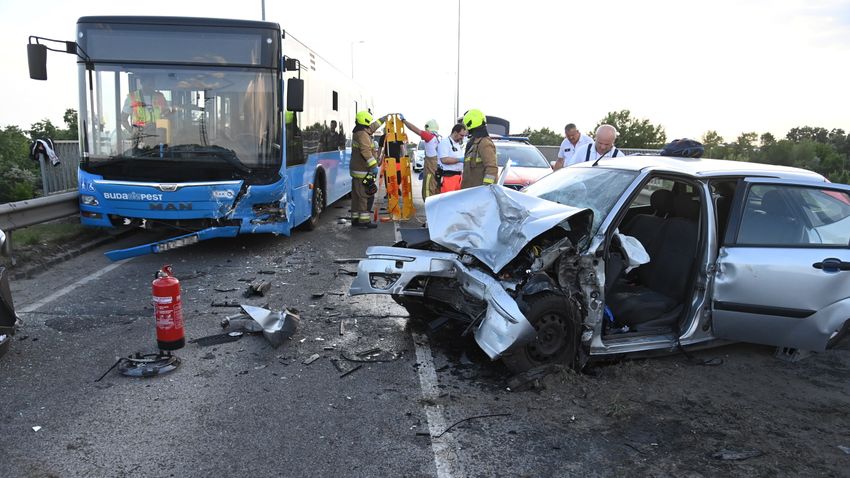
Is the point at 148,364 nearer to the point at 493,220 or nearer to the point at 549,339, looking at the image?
the point at 493,220

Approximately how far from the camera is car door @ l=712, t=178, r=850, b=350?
417 centimetres

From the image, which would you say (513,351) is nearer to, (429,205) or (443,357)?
(443,357)

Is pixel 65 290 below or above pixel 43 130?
below

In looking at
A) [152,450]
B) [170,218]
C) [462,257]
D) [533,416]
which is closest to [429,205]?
[462,257]

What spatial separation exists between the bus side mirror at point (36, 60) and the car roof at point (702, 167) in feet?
21.7

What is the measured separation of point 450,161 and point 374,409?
Result: 7497mm

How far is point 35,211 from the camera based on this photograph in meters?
7.48

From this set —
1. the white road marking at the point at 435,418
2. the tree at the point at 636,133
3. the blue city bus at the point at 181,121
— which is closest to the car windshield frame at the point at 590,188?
the white road marking at the point at 435,418

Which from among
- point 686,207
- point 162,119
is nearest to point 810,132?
point 686,207

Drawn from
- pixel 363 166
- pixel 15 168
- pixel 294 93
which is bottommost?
pixel 15 168

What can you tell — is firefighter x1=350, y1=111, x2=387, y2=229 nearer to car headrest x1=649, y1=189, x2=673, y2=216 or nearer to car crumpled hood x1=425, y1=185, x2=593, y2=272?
car crumpled hood x1=425, y1=185, x2=593, y2=272

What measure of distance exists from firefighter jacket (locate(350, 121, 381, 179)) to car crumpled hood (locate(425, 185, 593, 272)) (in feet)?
19.3

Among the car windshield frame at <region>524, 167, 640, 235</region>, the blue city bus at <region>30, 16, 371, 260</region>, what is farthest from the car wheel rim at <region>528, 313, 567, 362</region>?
the blue city bus at <region>30, 16, 371, 260</region>

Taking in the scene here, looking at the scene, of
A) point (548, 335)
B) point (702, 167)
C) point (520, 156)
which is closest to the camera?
point (548, 335)
